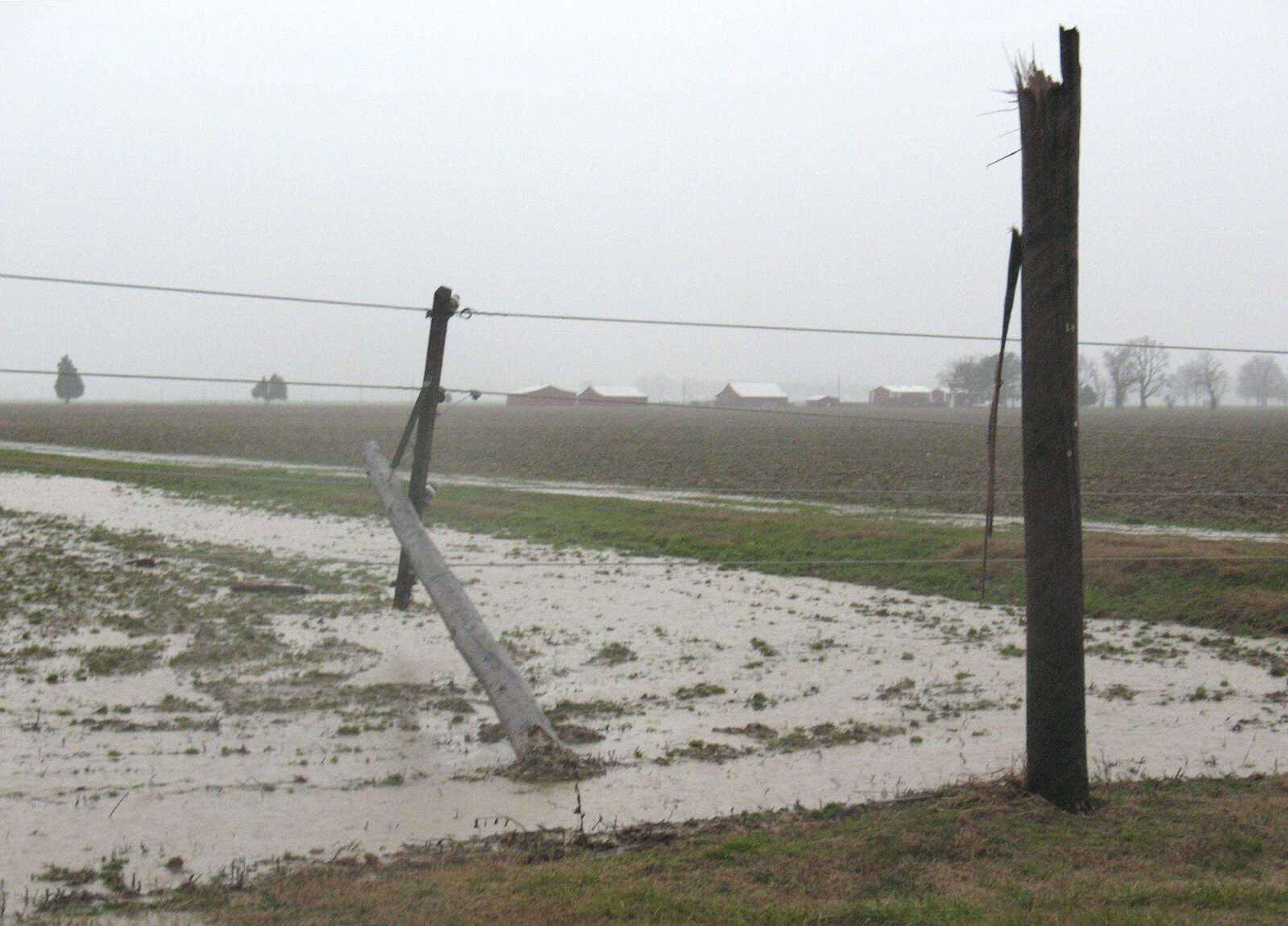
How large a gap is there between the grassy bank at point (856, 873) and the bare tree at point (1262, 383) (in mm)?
108167

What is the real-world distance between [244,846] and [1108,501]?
19.9 meters

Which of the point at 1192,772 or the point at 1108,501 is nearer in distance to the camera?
the point at 1192,772

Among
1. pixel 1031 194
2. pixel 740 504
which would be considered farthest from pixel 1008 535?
pixel 1031 194

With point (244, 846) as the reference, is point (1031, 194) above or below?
above

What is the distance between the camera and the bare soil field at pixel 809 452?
21562 mm

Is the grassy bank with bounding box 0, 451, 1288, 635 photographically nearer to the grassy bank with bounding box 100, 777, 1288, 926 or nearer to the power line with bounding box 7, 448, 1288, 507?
the power line with bounding box 7, 448, 1288, 507

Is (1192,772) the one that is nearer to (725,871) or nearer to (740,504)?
(725,871)

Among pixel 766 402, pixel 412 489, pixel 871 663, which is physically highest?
pixel 766 402

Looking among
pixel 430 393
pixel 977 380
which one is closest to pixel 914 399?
pixel 977 380

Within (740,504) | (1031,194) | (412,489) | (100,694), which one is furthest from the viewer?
(740,504)

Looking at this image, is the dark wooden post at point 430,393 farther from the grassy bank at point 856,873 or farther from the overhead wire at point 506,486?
the overhead wire at point 506,486

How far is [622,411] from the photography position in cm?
7375

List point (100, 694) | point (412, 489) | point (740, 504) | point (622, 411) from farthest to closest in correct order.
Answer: point (622, 411) < point (740, 504) < point (412, 489) < point (100, 694)

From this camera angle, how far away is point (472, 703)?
875cm
